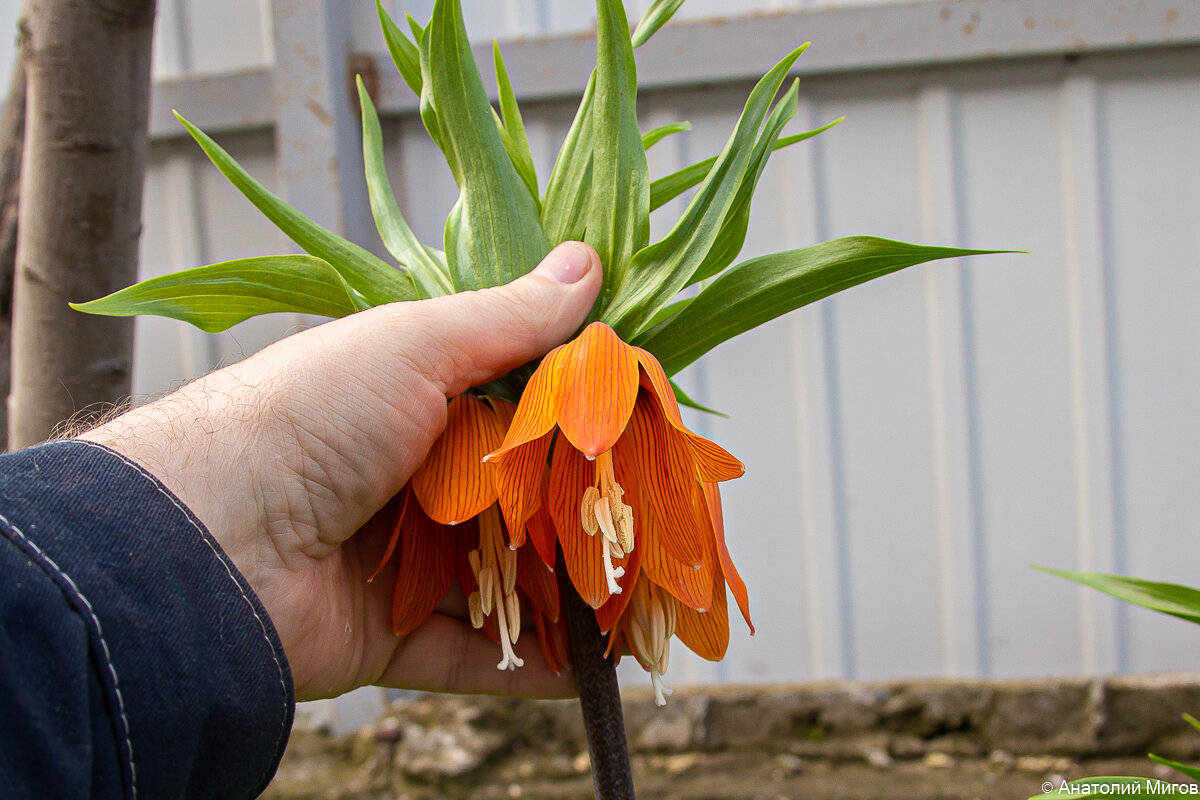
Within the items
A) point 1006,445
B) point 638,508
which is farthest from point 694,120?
point 638,508

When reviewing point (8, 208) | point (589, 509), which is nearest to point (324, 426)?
point (589, 509)

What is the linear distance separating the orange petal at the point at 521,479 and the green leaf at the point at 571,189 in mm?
130

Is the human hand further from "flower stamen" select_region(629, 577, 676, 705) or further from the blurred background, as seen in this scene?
the blurred background

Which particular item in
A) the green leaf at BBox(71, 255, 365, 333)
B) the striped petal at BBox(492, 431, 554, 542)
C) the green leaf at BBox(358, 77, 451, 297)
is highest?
the green leaf at BBox(358, 77, 451, 297)

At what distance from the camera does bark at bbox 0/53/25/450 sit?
3.45 ft

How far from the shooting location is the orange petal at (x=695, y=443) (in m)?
0.38

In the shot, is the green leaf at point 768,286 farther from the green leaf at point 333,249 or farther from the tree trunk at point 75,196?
the tree trunk at point 75,196

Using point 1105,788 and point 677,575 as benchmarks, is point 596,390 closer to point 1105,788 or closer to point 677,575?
point 677,575

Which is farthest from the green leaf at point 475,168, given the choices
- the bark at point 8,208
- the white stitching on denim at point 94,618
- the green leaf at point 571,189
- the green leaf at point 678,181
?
the bark at point 8,208

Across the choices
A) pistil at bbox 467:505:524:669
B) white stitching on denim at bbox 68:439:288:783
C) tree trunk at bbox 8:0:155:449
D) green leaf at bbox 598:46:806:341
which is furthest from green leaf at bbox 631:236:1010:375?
tree trunk at bbox 8:0:155:449

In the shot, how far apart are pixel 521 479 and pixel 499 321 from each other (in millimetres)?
95

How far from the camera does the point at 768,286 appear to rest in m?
0.43

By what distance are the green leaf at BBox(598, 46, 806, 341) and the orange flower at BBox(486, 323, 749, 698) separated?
37mm

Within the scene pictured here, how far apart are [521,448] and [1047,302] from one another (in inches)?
55.3
